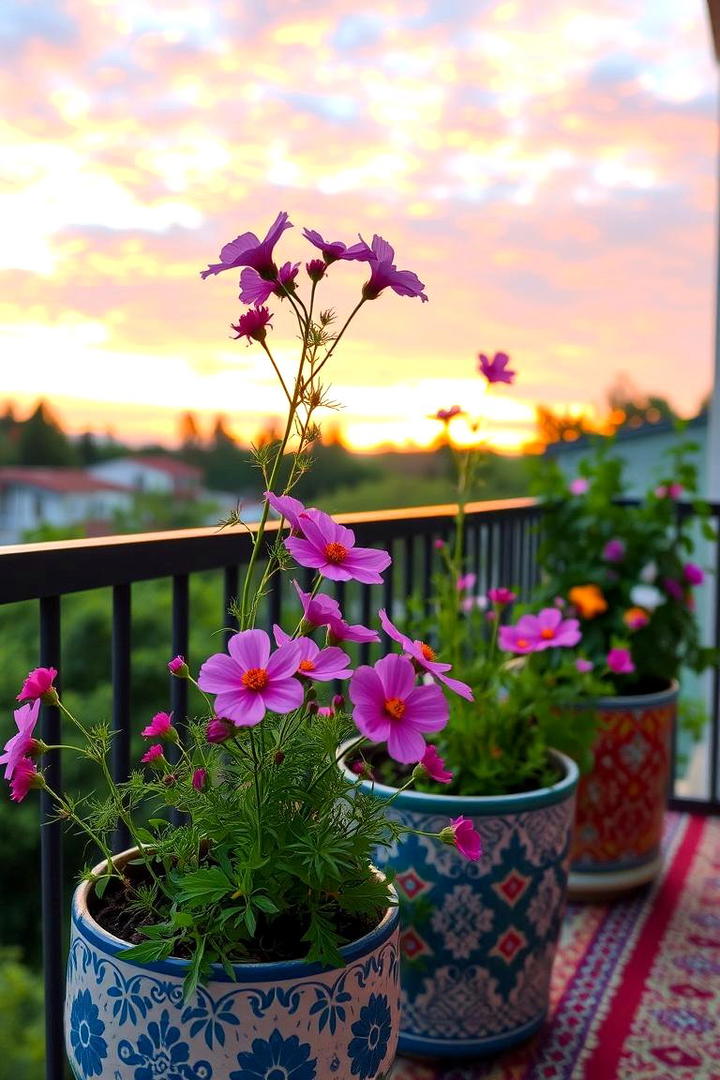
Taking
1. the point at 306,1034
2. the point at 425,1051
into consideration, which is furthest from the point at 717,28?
the point at 306,1034

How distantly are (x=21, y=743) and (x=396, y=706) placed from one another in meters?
0.34

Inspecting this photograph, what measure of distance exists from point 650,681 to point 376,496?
24882 mm

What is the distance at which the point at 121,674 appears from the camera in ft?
4.03

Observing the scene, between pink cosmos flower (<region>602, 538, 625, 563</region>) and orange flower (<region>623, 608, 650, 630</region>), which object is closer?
Result: orange flower (<region>623, 608, 650, 630</region>)

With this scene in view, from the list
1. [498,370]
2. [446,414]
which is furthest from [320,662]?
[498,370]

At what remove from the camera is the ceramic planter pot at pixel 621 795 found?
223 centimetres

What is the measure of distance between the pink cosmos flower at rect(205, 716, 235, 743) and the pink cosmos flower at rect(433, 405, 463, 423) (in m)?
0.93

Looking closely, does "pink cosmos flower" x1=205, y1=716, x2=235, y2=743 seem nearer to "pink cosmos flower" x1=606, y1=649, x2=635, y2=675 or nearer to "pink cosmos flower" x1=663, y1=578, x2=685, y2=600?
"pink cosmos flower" x1=606, y1=649, x2=635, y2=675

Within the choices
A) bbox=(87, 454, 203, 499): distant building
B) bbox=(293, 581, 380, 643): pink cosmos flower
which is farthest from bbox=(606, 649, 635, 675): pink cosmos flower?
bbox=(87, 454, 203, 499): distant building

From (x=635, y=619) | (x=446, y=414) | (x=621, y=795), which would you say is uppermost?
(x=446, y=414)

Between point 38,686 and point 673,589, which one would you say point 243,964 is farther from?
point 673,589

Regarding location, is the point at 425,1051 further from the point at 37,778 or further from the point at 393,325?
the point at 393,325

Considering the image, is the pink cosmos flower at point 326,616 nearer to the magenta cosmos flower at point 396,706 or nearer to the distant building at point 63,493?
the magenta cosmos flower at point 396,706

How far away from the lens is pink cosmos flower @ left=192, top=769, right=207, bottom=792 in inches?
35.4
